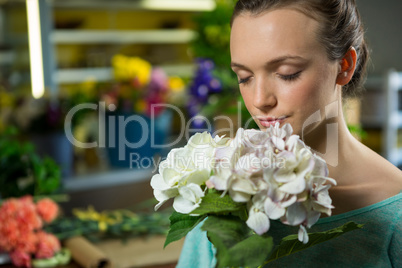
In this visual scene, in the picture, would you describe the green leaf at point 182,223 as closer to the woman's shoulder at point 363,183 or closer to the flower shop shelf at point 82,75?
the woman's shoulder at point 363,183

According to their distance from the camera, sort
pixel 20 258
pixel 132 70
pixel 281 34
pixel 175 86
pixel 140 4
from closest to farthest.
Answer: pixel 281 34, pixel 20 258, pixel 132 70, pixel 175 86, pixel 140 4

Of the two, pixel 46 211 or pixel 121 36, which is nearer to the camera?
pixel 46 211

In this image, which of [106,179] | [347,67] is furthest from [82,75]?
[347,67]

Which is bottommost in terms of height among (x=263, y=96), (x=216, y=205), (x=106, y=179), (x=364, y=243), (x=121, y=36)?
(x=106, y=179)

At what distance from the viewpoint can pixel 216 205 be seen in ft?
1.68

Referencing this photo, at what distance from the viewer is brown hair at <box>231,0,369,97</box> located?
25.3 inches

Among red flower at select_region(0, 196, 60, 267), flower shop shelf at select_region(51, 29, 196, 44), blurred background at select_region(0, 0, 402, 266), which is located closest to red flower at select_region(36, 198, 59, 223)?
red flower at select_region(0, 196, 60, 267)

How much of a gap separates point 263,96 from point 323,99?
0.09 meters

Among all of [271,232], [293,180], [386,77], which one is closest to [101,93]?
[271,232]

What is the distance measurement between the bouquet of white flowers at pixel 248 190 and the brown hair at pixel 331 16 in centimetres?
19

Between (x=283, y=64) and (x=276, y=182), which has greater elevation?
(x=283, y=64)

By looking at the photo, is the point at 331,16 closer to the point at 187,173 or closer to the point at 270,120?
the point at 270,120

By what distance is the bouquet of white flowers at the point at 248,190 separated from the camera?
1.58ft

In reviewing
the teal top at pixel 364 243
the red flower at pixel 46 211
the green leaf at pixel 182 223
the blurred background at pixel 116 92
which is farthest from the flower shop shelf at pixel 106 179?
the green leaf at pixel 182 223
